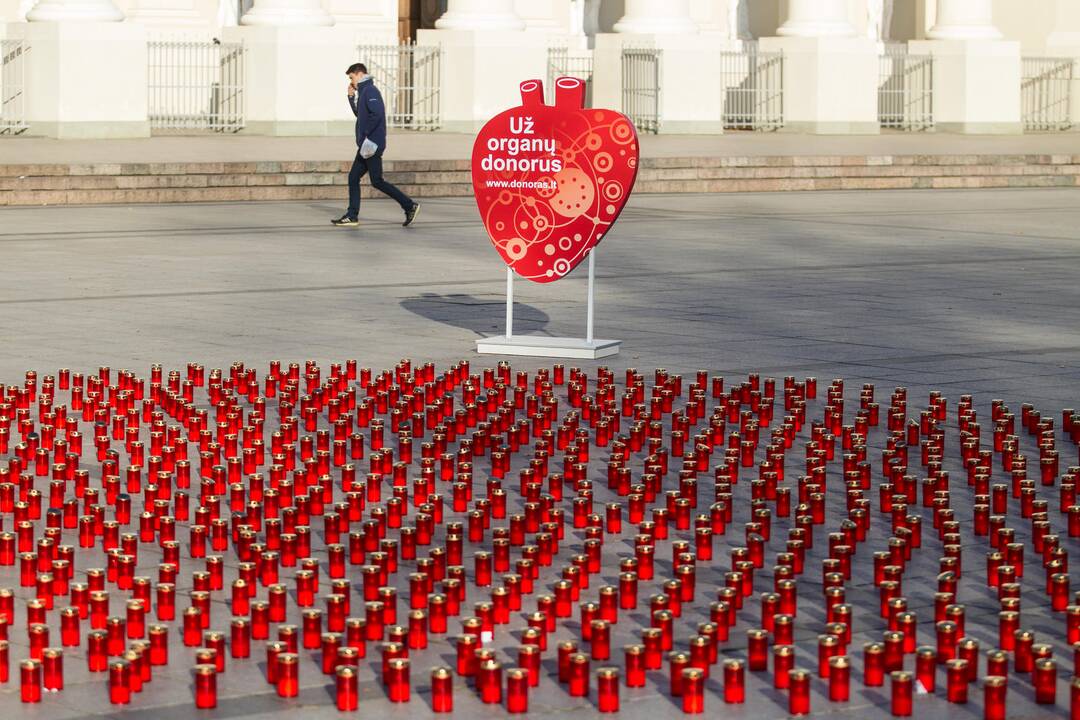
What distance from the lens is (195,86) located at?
3397 centimetres

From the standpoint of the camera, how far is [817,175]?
28.8 metres

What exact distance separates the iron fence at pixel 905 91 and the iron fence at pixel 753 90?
2827mm

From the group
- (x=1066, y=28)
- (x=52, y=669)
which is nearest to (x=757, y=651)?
(x=52, y=669)

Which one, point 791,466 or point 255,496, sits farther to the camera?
point 791,466

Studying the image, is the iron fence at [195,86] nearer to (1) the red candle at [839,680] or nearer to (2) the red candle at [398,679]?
(2) the red candle at [398,679]

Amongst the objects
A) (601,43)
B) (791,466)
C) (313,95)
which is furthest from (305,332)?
(601,43)

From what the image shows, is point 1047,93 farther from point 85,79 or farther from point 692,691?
point 692,691

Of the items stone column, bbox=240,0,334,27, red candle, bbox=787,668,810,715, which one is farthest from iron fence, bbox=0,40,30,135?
red candle, bbox=787,668,810,715

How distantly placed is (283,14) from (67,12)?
404 cm

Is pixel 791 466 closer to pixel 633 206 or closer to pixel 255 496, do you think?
pixel 255 496

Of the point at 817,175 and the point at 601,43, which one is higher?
the point at 601,43

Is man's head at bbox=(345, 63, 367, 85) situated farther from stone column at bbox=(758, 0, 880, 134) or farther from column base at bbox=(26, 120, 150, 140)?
stone column at bbox=(758, 0, 880, 134)

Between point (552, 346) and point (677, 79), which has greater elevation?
point (677, 79)

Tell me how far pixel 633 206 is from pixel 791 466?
16175 millimetres
